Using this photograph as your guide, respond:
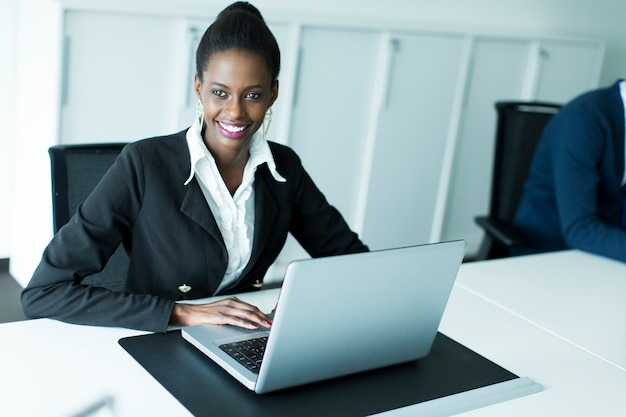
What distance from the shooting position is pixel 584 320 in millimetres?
1886

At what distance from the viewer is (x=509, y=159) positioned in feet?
9.39

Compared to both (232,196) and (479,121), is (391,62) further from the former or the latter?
(232,196)

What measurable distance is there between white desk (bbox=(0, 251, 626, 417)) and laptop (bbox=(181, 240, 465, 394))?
0.13 metres

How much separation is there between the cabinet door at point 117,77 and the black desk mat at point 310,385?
1671 millimetres

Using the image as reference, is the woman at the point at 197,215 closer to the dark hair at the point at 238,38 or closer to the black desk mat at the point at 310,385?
the dark hair at the point at 238,38

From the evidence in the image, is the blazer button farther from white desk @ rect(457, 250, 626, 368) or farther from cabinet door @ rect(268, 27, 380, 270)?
cabinet door @ rect(268, 27, 380, 270)

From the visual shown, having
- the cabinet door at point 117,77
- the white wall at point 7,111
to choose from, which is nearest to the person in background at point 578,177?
the cabinet door at point 117,77

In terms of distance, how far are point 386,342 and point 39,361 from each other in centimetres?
60

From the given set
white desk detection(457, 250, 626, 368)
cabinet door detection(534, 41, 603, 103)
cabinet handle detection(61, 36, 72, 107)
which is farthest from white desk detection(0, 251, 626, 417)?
cabinet door detection(534, 41, 603, 103)

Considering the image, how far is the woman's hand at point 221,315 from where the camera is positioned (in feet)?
4.97

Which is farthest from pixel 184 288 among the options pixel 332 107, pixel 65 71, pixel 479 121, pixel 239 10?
pixel 479 121

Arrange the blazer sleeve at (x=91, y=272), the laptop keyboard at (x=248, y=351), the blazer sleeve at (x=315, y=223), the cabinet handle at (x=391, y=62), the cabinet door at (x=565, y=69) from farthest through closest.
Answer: the cabinet door at (x=565, y=69) < the cabinet handle at (x=391, y=62) < the blazer sleeve at (x=315, y=223) < the blazer sleeve at (x=91, y=272) < the laptop keyboard at (x=248, y=351)

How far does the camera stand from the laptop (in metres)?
1.22

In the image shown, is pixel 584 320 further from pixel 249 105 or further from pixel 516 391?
pixel 249 105
